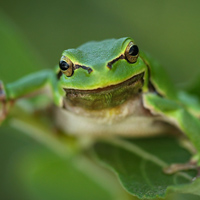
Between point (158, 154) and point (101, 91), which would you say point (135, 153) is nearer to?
point (158, 154)

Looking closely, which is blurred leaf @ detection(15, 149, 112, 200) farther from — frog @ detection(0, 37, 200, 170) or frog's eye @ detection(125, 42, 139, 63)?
frog's eye @ detection(125, 42, 139, 63)

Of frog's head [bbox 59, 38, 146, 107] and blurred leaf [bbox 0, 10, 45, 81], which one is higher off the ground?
blurred leaf [bbox 0, 10, 45, 81]

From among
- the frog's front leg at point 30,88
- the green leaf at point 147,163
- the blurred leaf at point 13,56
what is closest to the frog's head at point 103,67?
the frog's front leg at point 30,88

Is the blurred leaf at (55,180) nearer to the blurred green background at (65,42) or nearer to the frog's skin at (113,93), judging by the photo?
the blurred green background at (65,42)

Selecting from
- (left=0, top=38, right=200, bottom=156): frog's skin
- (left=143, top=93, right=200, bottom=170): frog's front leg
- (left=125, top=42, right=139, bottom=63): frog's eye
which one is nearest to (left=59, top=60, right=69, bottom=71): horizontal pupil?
(left=0, top=38, right=200, bottom=156): frog's skin

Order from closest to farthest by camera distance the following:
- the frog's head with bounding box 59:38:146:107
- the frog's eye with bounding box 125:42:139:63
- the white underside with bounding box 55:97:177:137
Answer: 1. the frog's head with bounding box 59:38:146:107
2. the frog's eye with bounding box 125:42:139:63
3. the white underside with bounding box 55:97:177:137

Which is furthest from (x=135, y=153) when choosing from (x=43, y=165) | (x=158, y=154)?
(x=43, y=165)

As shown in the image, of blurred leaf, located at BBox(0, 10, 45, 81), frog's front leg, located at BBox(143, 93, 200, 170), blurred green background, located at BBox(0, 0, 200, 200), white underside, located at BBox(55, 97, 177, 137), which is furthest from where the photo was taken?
blurred green background, located at BBox(0, 0, 200, 200)

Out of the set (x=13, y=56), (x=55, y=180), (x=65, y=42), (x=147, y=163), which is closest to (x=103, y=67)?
(x=147, y=163)

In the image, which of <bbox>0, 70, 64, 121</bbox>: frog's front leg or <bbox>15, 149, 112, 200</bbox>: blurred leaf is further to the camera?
<bbox>15, 149, 112, 200</bbox>: blurred leaf
